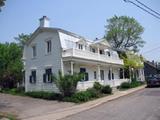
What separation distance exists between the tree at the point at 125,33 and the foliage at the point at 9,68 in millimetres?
29277

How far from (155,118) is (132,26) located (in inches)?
2122

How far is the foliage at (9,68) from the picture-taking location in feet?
128

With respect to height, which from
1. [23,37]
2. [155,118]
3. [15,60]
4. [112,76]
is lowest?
[155,118]

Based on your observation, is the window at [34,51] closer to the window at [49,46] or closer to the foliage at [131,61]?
the window at [49,46]

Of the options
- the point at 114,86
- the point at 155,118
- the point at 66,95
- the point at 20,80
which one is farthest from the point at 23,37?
the point at 155,118

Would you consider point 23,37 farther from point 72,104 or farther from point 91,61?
point 72,104

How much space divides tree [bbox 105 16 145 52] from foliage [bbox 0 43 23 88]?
1153 inches

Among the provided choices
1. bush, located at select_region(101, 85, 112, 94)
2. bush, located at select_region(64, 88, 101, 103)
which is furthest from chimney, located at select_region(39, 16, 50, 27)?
bush, located at select_region(64, 88, 101, 103)

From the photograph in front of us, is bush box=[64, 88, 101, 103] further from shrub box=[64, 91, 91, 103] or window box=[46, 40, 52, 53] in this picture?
window box=[46, 40, 52, 53]

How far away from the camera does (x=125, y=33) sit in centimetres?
6519

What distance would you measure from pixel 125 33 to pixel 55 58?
3932 cm

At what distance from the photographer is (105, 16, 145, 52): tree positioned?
6544cm

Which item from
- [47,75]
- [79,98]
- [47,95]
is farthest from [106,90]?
[47,75]

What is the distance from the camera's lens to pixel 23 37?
6028 centimetres
